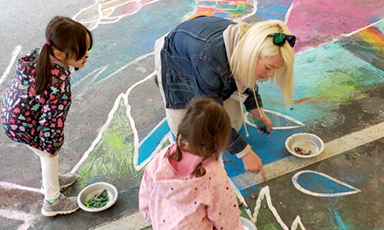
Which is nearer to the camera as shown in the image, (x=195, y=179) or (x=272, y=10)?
(x=195, y=179)

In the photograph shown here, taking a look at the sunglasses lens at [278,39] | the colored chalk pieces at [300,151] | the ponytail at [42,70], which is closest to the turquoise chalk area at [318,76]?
the colored chalk pieces at [300,151]

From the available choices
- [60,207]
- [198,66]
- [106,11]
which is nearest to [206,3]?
[106,11]

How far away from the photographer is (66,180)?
2.99 m

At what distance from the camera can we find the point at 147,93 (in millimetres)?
3984

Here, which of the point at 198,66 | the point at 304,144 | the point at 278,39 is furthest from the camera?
the point at 304,144

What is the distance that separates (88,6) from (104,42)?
1.25m

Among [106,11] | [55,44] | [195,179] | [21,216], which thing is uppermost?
[55,44]

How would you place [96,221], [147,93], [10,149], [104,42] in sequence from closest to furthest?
[96,221]
[10,149]
[147,93]
[104,42]

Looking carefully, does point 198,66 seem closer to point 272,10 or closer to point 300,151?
point 300,151

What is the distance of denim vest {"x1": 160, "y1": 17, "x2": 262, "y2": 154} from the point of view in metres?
2.36

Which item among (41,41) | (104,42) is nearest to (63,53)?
(104,42)

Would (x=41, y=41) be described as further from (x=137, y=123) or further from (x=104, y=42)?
(x=137, y=123)

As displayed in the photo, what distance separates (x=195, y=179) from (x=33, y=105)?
127 centimetres

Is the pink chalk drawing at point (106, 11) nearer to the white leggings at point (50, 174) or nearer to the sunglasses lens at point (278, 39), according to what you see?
the white leggings at point (50, 174)
